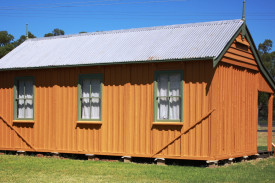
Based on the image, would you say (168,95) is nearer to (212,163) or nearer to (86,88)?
(212,163)

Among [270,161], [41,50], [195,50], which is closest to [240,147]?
[270,161]

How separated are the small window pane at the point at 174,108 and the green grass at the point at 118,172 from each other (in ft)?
5.96

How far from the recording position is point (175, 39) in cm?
1898

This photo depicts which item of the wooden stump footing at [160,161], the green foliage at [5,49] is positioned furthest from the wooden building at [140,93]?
the green foliage at [5,49]

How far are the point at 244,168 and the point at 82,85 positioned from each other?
6853 mm

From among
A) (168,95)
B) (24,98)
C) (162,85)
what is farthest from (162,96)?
(24,98)

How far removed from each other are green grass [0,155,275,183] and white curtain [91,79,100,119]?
75.6 inches

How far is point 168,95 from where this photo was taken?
17.6 m

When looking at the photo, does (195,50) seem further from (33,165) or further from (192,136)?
(33,165)

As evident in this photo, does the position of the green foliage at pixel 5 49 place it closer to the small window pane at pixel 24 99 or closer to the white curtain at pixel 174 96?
the small window pane at pixel 24 99

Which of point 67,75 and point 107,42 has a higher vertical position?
point 107,42

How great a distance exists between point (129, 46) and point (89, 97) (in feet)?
8.11

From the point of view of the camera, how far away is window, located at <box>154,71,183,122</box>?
57.3 ft

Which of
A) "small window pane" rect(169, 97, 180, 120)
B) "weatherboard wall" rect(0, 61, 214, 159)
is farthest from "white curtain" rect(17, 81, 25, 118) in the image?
"small window pane" rect(169, 97, 180, 120)
